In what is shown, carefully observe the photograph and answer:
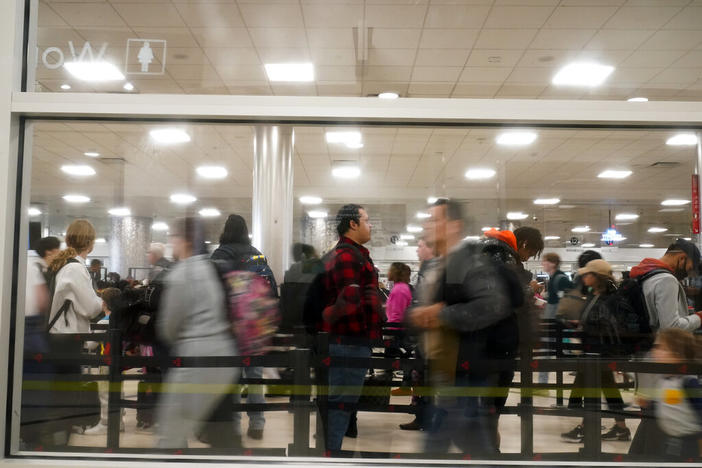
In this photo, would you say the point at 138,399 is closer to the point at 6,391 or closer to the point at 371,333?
the point at 6,391

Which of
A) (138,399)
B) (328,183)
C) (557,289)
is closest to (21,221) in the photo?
(138,399)

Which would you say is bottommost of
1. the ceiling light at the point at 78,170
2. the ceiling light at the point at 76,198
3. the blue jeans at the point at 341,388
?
the blue jeans at the point at 341,388

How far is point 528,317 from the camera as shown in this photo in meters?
2.35

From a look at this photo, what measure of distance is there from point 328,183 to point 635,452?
163 centimetres

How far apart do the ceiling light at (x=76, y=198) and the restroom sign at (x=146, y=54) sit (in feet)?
1.58

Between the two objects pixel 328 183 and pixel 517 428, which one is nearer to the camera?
pixel 328 183

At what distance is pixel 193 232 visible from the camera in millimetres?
2102

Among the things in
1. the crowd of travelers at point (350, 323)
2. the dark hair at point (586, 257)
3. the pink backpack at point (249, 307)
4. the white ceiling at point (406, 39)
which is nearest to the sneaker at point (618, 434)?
the crowd of travelers at point (350, 323)

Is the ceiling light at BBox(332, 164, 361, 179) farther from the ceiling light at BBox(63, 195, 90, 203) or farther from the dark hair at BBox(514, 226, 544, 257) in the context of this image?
the ceiling light at BBox(63, 195, 90, 203)

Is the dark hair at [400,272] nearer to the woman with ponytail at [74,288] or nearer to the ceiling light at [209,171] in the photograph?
the ceiling light at [209,171]

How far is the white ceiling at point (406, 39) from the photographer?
6.88 ft

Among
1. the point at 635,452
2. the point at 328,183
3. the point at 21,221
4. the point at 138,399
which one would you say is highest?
the point at 328,183

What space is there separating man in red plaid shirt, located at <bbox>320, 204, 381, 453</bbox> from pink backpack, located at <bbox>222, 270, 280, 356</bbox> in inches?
9.1

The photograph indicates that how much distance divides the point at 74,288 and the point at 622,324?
2.26 m
